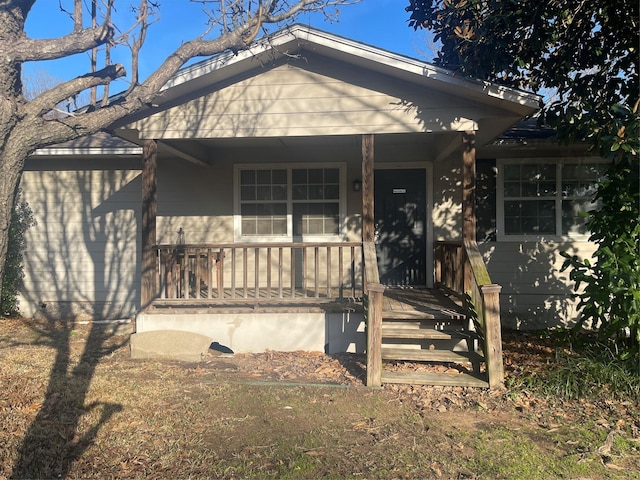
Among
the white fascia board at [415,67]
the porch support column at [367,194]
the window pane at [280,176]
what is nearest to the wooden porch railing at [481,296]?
the porch support column at [367,194]

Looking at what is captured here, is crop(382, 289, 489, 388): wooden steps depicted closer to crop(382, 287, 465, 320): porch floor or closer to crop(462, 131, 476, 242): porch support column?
crop(382, 287, 465, 320): porch floor

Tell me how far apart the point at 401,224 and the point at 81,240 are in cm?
602

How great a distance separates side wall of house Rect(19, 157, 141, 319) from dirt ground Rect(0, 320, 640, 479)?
3137mm

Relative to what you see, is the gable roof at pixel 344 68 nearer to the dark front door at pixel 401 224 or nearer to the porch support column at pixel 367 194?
the porch support column at pixel 367 194

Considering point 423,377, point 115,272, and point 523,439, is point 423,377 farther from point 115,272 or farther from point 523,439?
point 115,272

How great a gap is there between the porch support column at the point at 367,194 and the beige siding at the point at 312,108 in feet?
1.05

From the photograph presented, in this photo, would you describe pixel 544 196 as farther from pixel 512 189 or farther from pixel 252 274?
pixel 252 274

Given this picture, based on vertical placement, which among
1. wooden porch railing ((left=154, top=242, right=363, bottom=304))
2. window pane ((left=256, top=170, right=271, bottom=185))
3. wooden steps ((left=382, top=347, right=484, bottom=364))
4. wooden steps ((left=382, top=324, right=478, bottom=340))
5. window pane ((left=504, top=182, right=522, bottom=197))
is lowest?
wooden steps ((left=382, top=347, right=484, bottom=364))

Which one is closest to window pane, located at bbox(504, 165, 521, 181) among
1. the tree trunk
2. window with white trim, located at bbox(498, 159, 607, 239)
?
window with white trim, located at bbox(498, 159, 607, 239)

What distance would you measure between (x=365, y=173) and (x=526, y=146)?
311 centimetres

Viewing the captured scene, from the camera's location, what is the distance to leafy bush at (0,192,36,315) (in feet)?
26.8

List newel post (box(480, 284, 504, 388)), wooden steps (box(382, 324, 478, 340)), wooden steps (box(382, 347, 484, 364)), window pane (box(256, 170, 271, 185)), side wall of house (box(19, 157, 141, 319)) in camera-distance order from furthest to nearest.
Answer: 1. side wall of house (box(19, 157, 141, 319))
2. window pane (box(256, 170, 271, 185))
3. wooden steps (box(382, 324, 478, 340))
4. wooden steps (box(382, 347, 484, 364))
5. newel post (box(480, 284, 504, 388))

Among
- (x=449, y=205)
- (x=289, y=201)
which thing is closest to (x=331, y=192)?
(x=289, y=201)

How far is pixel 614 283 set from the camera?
4504 millimetres
